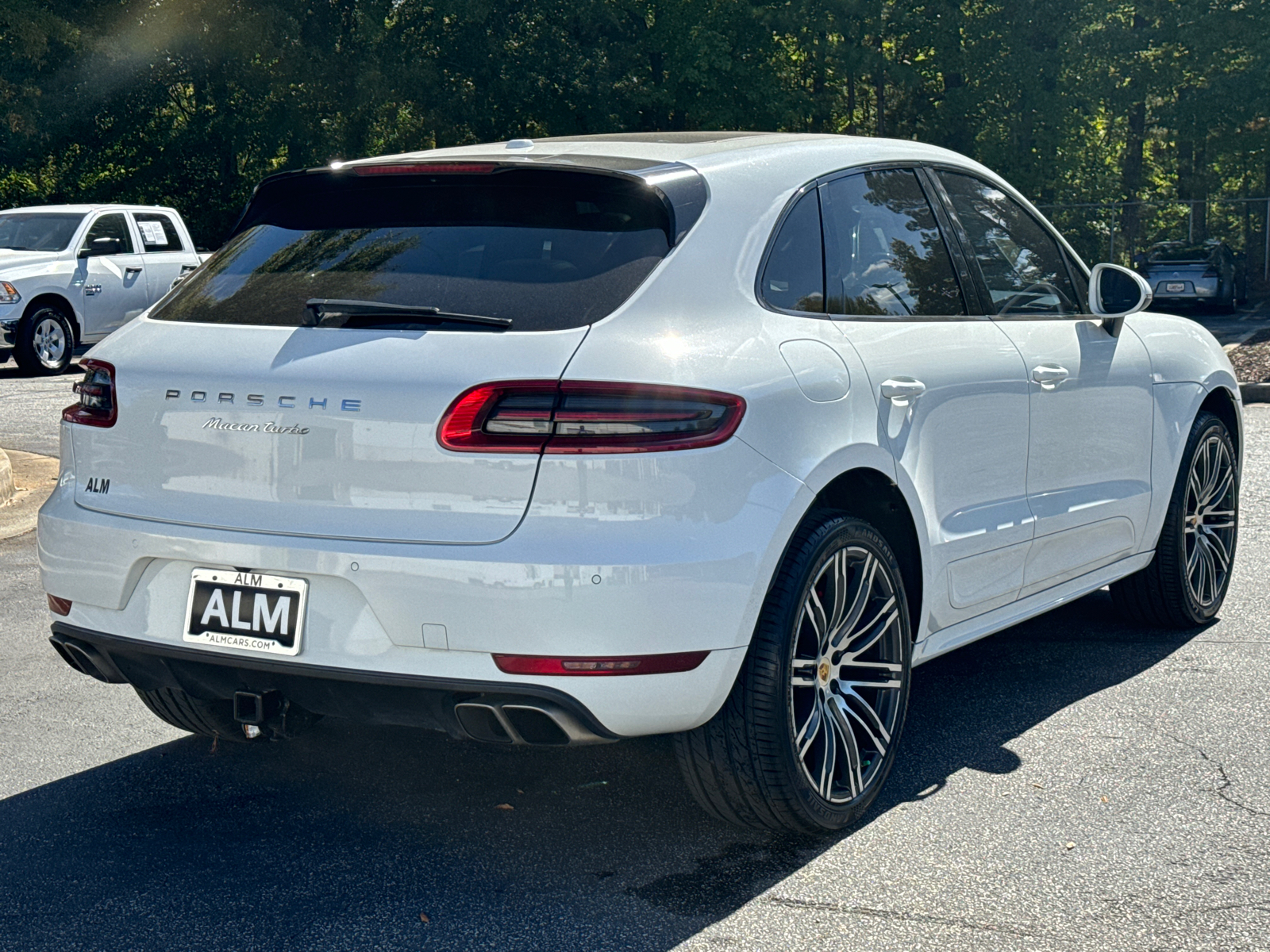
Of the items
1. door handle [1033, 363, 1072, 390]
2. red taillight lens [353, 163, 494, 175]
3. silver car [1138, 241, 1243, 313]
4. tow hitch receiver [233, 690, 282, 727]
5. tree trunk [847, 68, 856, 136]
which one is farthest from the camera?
tree trunk [847, 68, 856, 136]

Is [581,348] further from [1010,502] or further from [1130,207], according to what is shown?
[1130,207]

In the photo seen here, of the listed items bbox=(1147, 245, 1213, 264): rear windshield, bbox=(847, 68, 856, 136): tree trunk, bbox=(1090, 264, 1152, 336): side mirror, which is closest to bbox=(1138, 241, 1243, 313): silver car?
bbox=(1147, 245, 1213, 264): rear windshield

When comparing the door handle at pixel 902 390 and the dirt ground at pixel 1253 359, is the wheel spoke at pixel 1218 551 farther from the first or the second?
the dirt ground at pixel 1253 359

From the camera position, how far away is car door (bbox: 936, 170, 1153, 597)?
4.73 m

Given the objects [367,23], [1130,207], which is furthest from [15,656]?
[1130,207]

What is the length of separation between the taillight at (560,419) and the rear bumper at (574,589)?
54 millimetres

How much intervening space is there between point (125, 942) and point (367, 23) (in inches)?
1228

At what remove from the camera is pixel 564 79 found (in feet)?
112

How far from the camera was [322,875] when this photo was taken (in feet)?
11.6

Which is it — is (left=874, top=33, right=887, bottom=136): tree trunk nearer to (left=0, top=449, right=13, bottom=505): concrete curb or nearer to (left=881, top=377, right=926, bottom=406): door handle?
(left=0, top=449, right=13, bottom=505): concrete curb

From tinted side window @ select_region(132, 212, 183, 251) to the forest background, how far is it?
13.1 metres

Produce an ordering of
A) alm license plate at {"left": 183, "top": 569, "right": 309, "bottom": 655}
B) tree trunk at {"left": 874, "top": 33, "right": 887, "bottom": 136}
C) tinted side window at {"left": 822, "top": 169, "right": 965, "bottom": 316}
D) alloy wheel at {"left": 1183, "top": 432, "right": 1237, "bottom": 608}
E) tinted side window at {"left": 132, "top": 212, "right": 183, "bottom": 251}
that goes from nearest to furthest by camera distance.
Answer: alm license plate at {"left": 183, "top": 569, "right": 309, "bottom": 655} → tinted side window at {"left": 822, "top": 169, "right": 965, "bottom": 316} → alloy wheel at {"left": 1183, "top": 432, "right": 1237, "bottom": 608} → tinted side window at {"left": 132, "top": 212, "right": 183, "bottom": 251} → tree trunk at {"left": 874, "top": 33, "right": 887, "bottom": 136}

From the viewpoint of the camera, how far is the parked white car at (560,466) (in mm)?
3219

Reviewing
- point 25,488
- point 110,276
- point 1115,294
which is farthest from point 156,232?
point 1115,294
